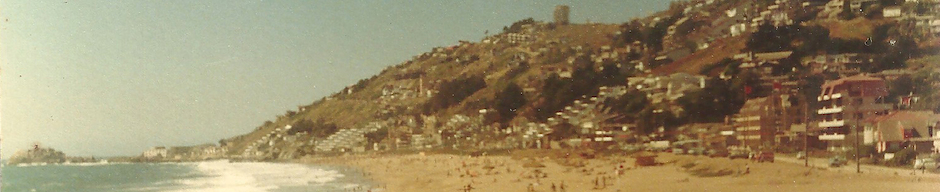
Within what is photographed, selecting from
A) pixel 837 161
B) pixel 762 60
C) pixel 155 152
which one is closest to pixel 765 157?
pixel 837 161

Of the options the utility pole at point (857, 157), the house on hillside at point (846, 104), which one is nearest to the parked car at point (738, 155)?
the house on hillside at point (846, 104)

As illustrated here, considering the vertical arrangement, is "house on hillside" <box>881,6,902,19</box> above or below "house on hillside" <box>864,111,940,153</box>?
above

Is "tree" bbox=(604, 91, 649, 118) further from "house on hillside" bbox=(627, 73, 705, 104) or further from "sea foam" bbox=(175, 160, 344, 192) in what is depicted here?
"sea foam" bbox=(175, 160, 344, 192)

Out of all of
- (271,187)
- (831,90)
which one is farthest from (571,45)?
(271,187)

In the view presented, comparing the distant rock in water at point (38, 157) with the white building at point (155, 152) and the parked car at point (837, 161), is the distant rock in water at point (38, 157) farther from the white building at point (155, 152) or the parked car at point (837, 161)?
the parked car at point (837, 161)

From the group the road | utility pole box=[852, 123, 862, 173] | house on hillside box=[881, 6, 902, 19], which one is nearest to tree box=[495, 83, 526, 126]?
the road

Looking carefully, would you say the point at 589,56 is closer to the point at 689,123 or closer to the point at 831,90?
the point at 689,123
